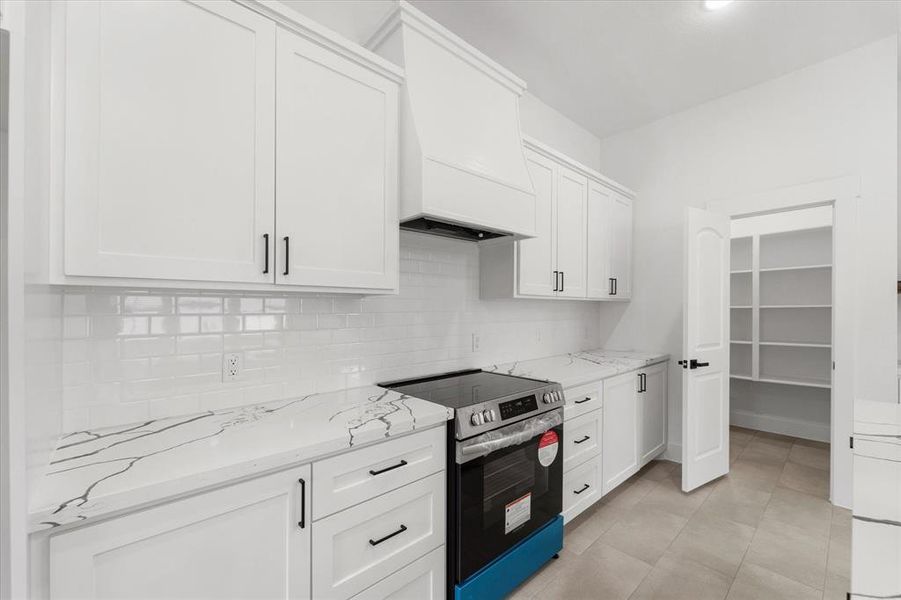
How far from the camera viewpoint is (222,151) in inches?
53.5

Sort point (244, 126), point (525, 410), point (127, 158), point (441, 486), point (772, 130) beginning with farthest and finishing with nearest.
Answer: point (772, 130)
point (525, 410)
point (441, 486)
point (244, 126)
point (127, 158)

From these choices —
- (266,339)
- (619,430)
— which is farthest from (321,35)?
(619,430)

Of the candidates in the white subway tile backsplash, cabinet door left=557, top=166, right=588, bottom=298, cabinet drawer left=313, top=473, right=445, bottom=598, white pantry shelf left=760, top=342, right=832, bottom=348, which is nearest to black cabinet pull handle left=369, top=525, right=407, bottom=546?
cabinet drawer left=313, top=473, right=445, bottom=598

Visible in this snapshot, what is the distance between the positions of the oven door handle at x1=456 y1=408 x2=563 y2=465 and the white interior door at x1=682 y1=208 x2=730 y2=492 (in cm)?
142

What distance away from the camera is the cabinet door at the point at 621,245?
3491 millimetres

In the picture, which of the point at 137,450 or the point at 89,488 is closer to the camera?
the point at 89,488

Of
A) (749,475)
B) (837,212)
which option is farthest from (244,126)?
(749,475)

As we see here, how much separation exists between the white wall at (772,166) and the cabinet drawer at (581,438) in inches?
56.7

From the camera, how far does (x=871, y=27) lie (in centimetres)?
254

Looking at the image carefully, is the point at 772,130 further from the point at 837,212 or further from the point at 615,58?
the point at 615,58

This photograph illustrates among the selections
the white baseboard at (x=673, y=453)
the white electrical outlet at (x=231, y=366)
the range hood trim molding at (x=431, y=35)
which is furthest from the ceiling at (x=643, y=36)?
the white baseboard at (x=673, y=453)

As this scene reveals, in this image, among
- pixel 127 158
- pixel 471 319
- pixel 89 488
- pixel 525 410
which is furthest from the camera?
pixel 471 319

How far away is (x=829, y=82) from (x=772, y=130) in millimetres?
404

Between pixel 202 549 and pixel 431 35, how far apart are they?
86.6 inches
